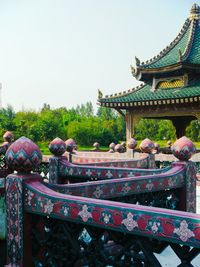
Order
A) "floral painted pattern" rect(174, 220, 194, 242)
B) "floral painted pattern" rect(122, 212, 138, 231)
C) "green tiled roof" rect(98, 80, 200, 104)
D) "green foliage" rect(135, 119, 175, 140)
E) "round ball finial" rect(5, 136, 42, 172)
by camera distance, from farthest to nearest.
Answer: "green foliage" rect(135, 119, 175, 140) → "green tiled roof" rect(98, 80, 200, 104) → "round ball finial" rect(5, 136, 42, 172) → "floral painted pattern" rect(122, 212, 138, 231) → "floral painted pattern" rect(174, 220, 194, 242)

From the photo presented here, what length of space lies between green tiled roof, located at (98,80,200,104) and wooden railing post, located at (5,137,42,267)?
13.2m

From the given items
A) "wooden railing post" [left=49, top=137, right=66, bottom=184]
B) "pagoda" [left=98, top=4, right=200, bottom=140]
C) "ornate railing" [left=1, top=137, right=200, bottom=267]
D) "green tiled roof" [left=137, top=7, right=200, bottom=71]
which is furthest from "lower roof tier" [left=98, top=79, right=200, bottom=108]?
"ornate railing" [left=1, top=137, right=200, bottom=267]

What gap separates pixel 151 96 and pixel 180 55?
2248 mm

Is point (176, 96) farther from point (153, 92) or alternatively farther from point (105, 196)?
point (105, 196)

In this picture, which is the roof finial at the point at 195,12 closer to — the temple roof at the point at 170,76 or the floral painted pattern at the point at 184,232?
the temple roof at the point at 170,76

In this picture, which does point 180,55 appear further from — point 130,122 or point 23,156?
point 23,156

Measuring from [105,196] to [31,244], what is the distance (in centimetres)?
94

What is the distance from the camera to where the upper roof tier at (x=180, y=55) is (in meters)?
16.9

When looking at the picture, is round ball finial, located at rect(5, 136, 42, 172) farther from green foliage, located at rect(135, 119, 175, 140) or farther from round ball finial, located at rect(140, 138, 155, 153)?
green foliage, located at rect(135, 119, 175, 140)

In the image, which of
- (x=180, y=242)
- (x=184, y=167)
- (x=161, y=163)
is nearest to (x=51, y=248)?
(x=180, y=242)

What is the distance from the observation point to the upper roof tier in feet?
A: 55.6

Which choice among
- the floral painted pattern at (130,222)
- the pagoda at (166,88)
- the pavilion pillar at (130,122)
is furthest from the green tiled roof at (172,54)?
the floral painted pattern at (130,222)

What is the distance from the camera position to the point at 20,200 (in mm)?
3121

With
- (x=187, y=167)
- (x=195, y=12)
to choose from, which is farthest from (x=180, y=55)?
(x=187, y=167)
